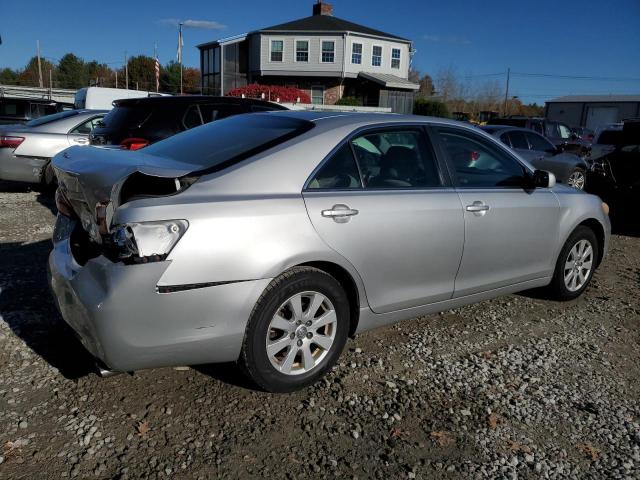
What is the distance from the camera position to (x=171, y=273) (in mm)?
2631

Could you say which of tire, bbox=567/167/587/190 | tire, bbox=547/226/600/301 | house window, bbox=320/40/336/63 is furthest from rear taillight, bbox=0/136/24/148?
house window, bbox=320/40/336/63

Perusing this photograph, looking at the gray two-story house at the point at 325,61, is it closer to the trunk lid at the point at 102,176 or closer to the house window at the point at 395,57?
the house window at the point at 395,57

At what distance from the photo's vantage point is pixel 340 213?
3.19 meters

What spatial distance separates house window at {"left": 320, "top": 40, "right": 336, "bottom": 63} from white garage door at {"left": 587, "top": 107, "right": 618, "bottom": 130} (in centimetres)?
2638

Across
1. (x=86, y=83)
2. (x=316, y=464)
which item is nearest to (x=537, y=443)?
(x=316, y=464)

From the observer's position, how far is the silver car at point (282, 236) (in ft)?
8.76

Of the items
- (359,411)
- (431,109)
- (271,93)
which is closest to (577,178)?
(359,411)

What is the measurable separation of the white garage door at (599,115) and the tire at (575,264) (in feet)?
164

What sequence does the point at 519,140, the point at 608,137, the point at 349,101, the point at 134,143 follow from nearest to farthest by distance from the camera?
the point at 134,143 → the point at 519,140 → the point at 608,137 → the point at 349,101

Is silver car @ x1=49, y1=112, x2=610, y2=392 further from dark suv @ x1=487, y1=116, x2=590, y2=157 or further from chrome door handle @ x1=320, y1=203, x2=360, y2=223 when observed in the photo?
dark suv @ x1=487, y1=116, x2=590, y2=157

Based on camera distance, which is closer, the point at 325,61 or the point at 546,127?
the point at 546,127

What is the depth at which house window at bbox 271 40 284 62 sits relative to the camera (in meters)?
37.2

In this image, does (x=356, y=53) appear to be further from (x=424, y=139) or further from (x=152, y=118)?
(x=424, y=139)

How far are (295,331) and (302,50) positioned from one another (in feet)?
120
